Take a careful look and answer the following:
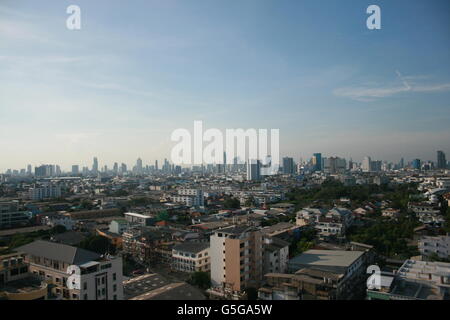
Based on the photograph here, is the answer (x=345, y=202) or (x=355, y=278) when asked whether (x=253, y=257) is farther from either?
(x=345, y=202)

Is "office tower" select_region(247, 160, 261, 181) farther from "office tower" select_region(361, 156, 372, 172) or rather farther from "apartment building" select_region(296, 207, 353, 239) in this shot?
"apartment building" select_region(296, 207, 353, 239)

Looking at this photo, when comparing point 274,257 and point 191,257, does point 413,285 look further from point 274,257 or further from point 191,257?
point 191,257

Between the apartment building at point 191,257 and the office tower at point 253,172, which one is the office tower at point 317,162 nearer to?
the office tower at point 253,172

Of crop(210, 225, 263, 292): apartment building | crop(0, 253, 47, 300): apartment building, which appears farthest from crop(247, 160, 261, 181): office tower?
crop(0, 253, 47, 300): apartment building

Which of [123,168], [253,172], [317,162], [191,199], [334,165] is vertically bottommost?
[191,199]

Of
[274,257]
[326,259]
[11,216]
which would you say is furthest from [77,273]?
[11,216]

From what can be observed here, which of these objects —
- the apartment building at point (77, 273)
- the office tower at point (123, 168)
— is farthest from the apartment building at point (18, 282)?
the office tower at point (123, 168)
